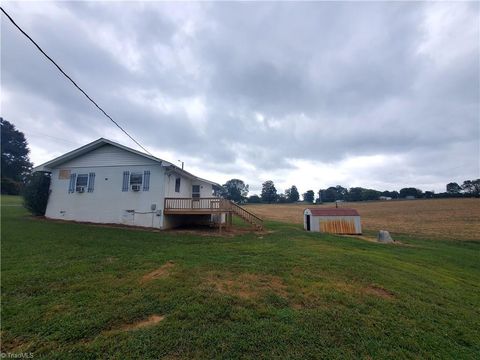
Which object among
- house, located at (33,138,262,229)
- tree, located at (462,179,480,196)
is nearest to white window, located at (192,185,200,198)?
house, located at (33,138,262,229)

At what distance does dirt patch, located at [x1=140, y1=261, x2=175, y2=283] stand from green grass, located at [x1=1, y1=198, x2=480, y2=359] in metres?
0.14

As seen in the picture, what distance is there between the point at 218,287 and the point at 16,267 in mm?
5256

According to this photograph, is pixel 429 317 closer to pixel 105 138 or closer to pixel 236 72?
pixel 236 72

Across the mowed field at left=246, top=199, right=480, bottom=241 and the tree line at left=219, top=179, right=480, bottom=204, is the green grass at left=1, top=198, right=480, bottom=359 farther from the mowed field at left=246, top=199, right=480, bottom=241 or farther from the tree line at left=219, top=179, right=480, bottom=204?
the tree line at left=219, top=179, right=480, bottom=204

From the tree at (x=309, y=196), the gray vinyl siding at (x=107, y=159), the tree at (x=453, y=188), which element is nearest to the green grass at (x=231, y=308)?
the gray vinyl siding at (x=107, y=159)

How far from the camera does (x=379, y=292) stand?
4918mm

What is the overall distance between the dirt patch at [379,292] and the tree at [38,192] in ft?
63.9

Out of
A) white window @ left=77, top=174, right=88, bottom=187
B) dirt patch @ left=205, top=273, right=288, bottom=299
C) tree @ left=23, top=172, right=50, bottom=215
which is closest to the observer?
dirt patch @ left=205, top=273, right=288, bottom=299

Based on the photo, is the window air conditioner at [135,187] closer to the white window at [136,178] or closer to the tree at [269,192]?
the white window at [136,178]

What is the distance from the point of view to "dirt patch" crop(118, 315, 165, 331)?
322 cm

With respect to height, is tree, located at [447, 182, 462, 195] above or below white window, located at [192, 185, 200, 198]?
above

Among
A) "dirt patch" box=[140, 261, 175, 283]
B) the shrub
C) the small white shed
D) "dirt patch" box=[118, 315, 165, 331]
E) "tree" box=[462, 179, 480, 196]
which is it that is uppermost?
"tree" box=[462, 179, 480, 196]

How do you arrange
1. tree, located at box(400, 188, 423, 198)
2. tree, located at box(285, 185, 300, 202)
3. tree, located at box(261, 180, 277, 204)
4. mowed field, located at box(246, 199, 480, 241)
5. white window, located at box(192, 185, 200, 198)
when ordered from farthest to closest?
1. tree, located at box(285, 185, 300, 202)
2. tree, located at box(261, 180, 277, 204)
3. tree, located at box(400, 188, 423, 198)
4. mowed field, located at box(246, 199, 480, 241)
5. white window, located at box(192, 185, 200, 198)

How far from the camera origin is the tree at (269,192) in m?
103
